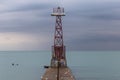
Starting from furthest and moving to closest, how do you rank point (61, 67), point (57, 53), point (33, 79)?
point (33, 79) → point (57, 53) → point (61, 67)

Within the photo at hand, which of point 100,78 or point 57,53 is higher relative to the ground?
point 57,53

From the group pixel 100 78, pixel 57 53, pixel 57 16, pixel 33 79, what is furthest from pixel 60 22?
pixel 100 78

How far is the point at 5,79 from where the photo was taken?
11469 centimetres

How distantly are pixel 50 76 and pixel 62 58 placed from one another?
15.7 m

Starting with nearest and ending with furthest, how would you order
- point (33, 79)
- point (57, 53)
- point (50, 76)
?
1. point (50, 76)
2. point (57, 53)
3. point (33, 79)

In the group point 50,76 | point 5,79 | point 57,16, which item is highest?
point 57,16

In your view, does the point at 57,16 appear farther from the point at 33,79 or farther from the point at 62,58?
the point at 33,79

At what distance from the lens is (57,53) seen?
80.6 meters

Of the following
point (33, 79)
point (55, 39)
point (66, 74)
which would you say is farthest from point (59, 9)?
point (33, 79)

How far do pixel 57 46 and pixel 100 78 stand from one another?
38.3 m

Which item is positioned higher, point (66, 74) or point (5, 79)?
point (66, 74)

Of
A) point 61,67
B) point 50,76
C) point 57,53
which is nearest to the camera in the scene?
point 50,76

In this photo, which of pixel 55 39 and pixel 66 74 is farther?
pixel 55 39

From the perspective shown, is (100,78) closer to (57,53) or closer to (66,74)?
(57,53)
